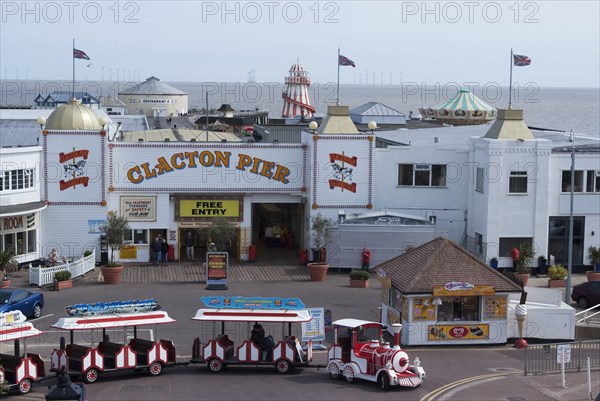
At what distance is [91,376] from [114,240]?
A: 15.0 meters

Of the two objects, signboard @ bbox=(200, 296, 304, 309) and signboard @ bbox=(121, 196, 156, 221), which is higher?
signboard @ bbox=(121, 196, 156, 221)

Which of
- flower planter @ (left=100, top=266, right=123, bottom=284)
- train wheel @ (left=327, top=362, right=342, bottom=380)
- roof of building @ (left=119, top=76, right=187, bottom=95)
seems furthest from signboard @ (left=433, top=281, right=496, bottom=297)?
roof of building @ (left=119, top=76, right=187, bottom=95)

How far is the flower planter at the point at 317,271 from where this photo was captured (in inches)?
1516

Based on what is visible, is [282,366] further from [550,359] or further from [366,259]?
[366,259]

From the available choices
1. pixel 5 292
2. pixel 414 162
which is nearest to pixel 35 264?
pixel 5 292

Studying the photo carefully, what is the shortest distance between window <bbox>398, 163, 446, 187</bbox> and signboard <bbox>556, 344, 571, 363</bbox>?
18397 mm

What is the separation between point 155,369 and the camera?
24438 mm

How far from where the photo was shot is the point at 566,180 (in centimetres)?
4109

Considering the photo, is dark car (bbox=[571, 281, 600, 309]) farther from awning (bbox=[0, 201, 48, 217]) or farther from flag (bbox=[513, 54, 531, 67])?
awning (bbox=[0, 201, 48, 217])

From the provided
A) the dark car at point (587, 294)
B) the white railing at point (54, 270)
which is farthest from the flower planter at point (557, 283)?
the white railing at point (54, 270)

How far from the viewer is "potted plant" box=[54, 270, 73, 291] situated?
3618cm

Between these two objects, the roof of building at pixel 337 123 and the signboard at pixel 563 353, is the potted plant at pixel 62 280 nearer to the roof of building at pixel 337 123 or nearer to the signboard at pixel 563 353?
the roof of building at pixel 337 123

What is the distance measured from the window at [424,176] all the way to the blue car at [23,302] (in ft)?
56.4

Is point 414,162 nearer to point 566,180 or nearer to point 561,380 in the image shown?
point 566,180
